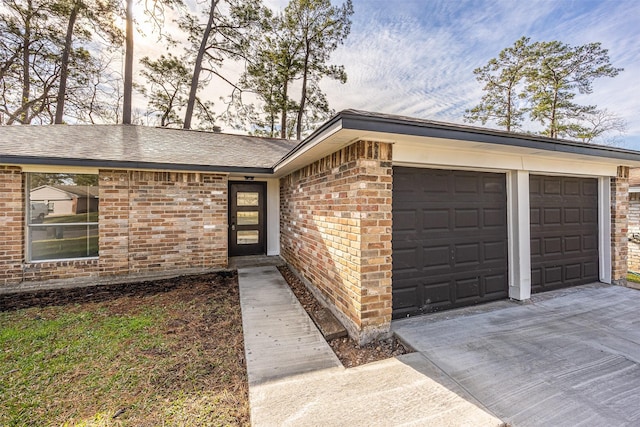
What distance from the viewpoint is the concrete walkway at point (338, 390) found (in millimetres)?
1964

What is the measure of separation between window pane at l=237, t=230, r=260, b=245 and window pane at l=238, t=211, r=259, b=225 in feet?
0.88

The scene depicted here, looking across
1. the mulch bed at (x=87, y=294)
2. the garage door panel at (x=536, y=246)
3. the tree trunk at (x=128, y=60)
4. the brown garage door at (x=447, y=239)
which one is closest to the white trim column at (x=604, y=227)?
the garage door panel at (x=536, y=246)

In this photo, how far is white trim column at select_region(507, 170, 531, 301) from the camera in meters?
4.11

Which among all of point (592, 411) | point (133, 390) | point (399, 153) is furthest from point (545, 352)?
point (133, 390)

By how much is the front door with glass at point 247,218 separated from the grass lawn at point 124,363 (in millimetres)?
3161

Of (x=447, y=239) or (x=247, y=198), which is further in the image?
(x=247, y=198)

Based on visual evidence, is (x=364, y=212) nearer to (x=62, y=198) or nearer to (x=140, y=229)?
(x=140, y=229)

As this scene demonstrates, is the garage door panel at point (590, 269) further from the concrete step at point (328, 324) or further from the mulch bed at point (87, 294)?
the mulch bed at point (87, 294)

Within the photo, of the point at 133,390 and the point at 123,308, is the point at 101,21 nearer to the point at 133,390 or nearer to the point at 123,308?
the point at 123,308

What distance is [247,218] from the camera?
7625 millimetres

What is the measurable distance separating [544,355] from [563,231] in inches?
119

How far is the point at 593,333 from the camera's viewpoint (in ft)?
10.3

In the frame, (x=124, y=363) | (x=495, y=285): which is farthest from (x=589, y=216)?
(x=124, y=363)

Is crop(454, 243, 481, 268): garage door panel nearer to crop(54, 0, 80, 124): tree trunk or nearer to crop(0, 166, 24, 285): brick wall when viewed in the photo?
crop(0, 166, 24, 285): brick wall
